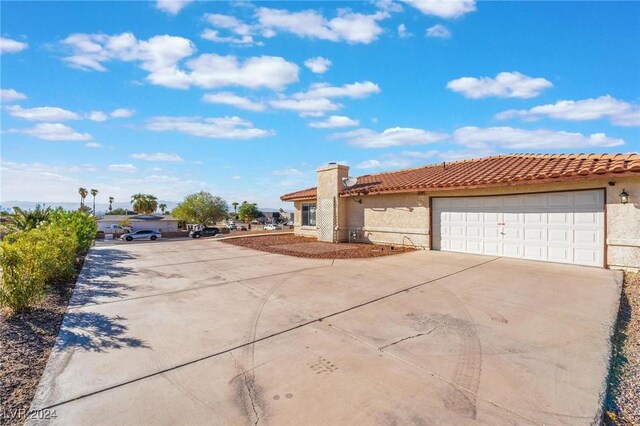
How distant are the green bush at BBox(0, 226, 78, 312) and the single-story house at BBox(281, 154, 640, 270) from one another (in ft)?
40.0

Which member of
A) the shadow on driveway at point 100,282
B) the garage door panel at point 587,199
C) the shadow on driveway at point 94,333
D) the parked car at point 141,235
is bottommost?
the parked car at point 141,235

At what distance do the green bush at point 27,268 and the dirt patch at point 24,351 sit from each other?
279 millimetres

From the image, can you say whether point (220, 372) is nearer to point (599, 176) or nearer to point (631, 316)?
point (631, 316)

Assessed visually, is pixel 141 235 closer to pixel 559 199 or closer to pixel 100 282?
pixel 100 282

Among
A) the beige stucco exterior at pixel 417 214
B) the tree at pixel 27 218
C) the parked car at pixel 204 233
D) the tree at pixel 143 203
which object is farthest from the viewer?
the tree at pixel 143 203

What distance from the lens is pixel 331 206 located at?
1802 centimetres

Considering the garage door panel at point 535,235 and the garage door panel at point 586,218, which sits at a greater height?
the garage door panel at point 586,218

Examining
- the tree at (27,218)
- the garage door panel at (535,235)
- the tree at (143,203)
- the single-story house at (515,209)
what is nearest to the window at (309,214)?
the single-story house at (515,209)

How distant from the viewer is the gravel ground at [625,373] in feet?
10.2

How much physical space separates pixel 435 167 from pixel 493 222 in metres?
6.69

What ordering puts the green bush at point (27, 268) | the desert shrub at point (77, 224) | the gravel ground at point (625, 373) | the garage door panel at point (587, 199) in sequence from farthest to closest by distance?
the desert shrub at point (77, 224), the garage door panel at point (587, 199), the green bush at point (27, 268), the gravel ground at point (625, 373)

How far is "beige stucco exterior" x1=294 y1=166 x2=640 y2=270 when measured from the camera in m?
8.84

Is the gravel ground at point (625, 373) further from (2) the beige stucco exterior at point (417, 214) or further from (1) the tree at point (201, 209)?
(1) the tree at point (201, 209)

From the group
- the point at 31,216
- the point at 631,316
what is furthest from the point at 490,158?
the point at 31,216
